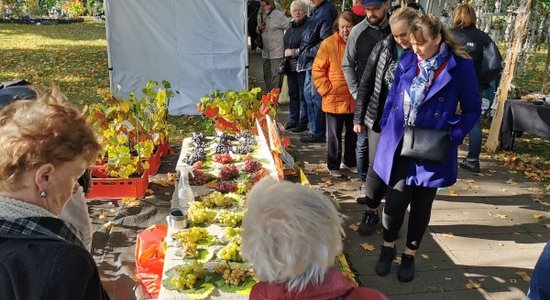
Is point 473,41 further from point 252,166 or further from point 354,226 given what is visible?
point 252,166

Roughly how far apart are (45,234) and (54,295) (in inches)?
6.0

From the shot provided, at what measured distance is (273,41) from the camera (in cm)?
726

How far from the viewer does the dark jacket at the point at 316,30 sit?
575 centimetres

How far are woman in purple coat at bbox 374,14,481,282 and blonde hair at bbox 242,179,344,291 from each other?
1.59 metres

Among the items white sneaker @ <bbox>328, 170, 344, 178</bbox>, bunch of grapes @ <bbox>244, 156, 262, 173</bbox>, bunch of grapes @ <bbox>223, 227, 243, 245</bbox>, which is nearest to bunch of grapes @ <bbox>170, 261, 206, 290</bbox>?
bunch of grapes @ <bbox>223, 227, 243, 245</bbox>

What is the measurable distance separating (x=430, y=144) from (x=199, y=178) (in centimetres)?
162

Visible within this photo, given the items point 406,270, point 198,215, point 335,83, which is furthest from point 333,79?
point 198,215

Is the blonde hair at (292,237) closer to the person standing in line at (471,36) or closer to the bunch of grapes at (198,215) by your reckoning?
the bunch of grapes at (198,215)

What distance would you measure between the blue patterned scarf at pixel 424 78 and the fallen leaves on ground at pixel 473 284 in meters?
1.18

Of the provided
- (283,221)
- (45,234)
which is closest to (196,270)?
(283,221)

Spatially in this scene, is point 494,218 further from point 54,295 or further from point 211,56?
point 211,56

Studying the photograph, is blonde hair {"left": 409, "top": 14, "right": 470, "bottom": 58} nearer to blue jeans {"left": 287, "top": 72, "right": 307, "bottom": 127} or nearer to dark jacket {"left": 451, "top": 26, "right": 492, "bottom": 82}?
dark jacket {"left": 451, "top": 26, "right": 492, "bottom": 82}

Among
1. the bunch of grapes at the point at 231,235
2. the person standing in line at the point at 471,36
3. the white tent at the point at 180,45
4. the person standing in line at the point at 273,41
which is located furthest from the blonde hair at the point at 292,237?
the white tent at the point at 180,45

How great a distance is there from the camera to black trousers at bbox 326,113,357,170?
4641mm
